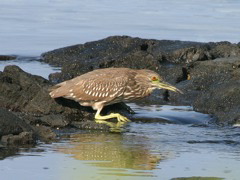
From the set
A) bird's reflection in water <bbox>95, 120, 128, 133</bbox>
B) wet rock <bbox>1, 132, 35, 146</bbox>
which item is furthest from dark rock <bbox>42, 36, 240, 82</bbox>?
wet rock <bbox>1, 132, 35, 146</bbox>

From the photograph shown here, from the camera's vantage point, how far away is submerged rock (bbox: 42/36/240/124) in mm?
15688

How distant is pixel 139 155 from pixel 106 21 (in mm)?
17768

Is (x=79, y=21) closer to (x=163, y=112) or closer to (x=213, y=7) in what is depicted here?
(x=213, y=7)

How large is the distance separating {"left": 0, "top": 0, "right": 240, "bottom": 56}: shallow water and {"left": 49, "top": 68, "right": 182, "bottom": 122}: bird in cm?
850

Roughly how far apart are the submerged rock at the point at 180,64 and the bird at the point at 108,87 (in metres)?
1.18

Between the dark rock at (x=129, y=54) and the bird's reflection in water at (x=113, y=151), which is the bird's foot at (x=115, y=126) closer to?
the bird's reflection in water at (x=113, y=151)

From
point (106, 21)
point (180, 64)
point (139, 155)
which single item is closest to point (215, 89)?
point (180, 64)

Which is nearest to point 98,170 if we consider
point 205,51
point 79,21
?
point 205,51

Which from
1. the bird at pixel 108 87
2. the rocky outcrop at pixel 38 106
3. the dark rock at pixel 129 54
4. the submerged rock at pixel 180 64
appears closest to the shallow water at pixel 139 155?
the rocky outcrop at pixel 38 106

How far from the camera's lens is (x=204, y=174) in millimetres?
10078

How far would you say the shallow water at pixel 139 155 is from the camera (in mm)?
9992

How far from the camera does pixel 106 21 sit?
28.8m

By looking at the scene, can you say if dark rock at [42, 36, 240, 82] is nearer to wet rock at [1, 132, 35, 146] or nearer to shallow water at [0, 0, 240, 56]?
shallow water at [0, 0, 240, 56]

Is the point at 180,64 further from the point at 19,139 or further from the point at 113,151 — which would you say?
the point at 19,139
